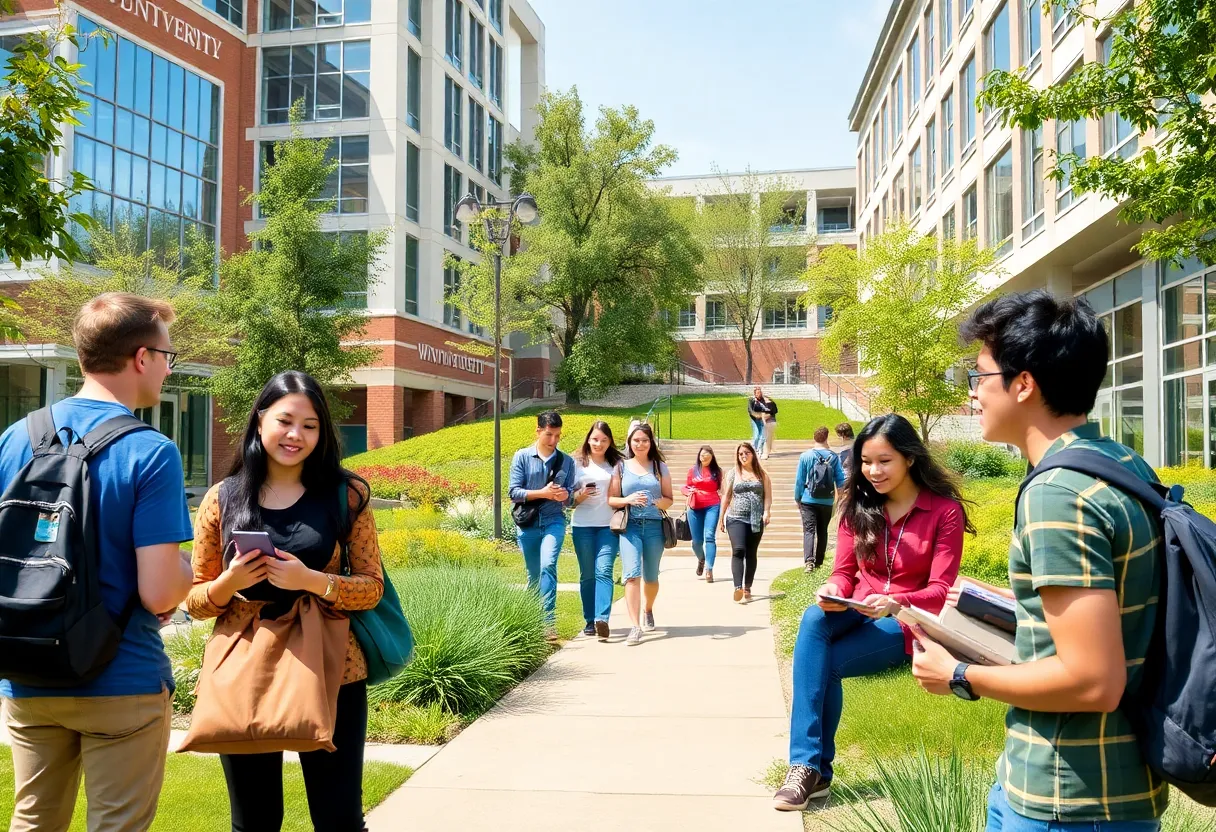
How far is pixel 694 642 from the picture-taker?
9094 millimetres

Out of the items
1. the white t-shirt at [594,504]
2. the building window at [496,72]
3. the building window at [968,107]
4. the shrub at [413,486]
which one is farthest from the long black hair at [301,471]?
the building window at [496,72]

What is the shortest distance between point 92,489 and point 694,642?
700 cm

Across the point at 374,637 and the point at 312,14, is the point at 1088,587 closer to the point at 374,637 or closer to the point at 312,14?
the point at 374,637

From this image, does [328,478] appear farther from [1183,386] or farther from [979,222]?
[979,222]

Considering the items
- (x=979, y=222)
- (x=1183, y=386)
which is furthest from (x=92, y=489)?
(x=979, y=222)

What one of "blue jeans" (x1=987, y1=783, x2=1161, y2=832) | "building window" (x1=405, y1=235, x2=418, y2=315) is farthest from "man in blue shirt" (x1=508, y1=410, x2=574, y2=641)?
"building window" (x1=405, y1=235, x2=418, y2=315)

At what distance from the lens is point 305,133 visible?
3697cm

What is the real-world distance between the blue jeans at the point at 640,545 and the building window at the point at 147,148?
23761 millimetres

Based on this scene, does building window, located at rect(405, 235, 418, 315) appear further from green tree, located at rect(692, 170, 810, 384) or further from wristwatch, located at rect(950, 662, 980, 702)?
wristwatch, located at rect(950, 662, 980, 702)

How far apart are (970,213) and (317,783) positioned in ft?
106

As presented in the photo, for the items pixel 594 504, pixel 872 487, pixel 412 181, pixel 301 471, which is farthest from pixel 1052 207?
pixel 301 471

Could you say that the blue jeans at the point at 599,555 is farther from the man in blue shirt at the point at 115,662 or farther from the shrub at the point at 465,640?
the man in blue shirt at the point at 115,662

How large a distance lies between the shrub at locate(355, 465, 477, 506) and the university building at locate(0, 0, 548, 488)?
7085 mm

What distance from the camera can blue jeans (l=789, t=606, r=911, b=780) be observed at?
177 inches
